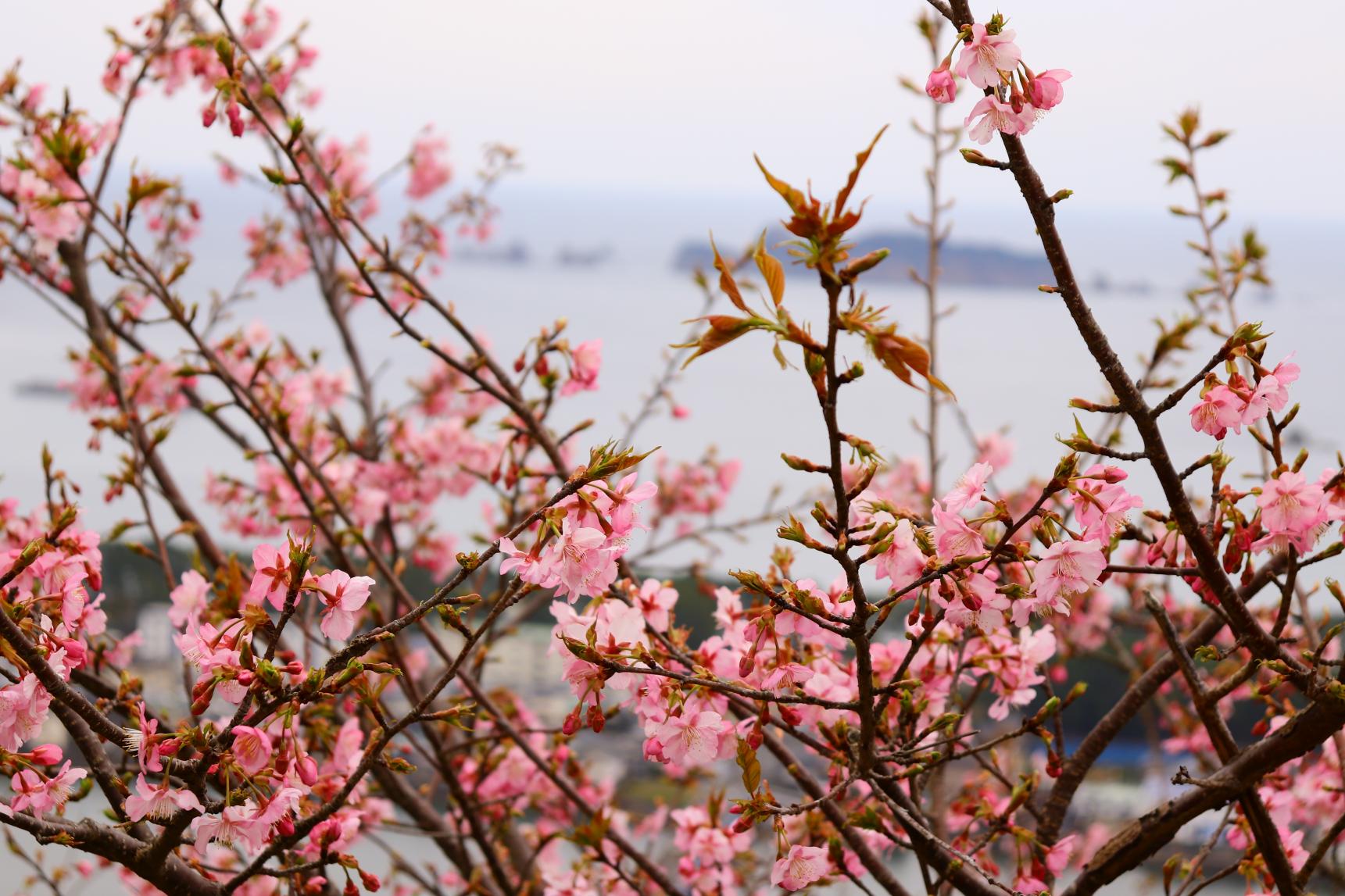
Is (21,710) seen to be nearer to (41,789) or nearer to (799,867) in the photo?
(41,789)

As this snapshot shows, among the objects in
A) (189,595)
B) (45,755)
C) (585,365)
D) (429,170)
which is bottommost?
(45,755)

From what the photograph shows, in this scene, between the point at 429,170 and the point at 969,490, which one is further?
→ the point at 429,170

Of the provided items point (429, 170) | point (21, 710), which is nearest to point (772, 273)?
point (21, 710)

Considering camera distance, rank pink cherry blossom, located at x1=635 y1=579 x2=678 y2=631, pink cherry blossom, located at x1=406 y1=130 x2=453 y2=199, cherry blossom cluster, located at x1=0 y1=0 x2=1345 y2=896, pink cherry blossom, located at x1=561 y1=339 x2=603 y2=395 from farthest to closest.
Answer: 1. pink cherry blossom, located at x1=406 y1=130 x2=453 y2=199
2. pink cherry blossom, located at x1=561 y1=339 x2=603 y2=395
3. pink cherry blossom, located at x1=635 y1=579 x2=678 y2=631
4. cherry blossom cluster, located at x1=0 y1=0 x2=1345 y2=896

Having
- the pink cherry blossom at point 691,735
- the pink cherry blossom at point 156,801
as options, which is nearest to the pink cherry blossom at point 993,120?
the pink cherry blossom at point 691,735

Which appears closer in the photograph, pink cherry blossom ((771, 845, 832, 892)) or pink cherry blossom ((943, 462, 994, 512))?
pink cherry blossom ((943, 462, 994, 512))

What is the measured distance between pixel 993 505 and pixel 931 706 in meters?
0.53

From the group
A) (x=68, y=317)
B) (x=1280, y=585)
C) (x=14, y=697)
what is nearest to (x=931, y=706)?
(x=1280, y=585)

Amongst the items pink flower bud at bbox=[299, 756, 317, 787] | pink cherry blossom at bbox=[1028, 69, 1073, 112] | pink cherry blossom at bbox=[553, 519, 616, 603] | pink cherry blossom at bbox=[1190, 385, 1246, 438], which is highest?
pink cherry blossom at bbox=[1028, 69, 1073, 112]

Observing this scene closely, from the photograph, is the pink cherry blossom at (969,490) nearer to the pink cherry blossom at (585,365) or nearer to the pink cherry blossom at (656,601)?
the pink cherry blossom at (656,601)

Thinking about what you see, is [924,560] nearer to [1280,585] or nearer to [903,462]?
[1280,585]

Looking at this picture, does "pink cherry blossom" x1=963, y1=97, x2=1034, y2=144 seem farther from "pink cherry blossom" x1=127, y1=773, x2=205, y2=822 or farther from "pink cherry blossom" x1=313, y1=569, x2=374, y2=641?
"pink cherry blossom" x1=127, y1=773, x2=205, y2=822

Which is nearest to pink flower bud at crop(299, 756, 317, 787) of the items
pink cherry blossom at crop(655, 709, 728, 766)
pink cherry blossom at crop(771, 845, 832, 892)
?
pink cherry blossom at crop(655, 709, 728, 766)

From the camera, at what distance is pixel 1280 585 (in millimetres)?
952
